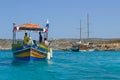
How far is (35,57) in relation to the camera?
1352 inches

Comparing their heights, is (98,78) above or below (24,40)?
below

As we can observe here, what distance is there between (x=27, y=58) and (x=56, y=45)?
5012 inches

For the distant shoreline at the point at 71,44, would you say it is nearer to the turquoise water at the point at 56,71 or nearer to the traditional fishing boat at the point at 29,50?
the traditional fishing boat at the point at 29,50

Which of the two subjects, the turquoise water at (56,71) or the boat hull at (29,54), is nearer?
the turquoise water at (56,71)

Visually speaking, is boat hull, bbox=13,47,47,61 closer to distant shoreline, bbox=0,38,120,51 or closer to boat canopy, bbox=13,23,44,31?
Result: boat canopy, bbox=13,23,44,31

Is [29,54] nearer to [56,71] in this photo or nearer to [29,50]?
[29,50]

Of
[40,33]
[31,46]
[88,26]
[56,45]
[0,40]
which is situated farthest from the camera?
[0,40]

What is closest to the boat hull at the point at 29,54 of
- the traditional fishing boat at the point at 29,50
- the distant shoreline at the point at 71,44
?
the traditional fishing boat at the point at 29,50

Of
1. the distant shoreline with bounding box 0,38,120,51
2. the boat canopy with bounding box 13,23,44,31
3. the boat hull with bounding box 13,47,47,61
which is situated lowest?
the distant shoreline with bounding box 0,38,120,51

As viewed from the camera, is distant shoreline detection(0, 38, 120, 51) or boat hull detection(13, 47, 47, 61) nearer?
boat hull detection(13, 47, 47, 61)

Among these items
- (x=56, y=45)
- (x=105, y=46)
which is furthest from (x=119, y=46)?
(x=56, y=45)

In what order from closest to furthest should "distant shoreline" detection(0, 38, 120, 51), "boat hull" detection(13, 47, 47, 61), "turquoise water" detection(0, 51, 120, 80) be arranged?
"turquoise water" detection(0, 51, 120, 80)
"boat hull" detection(13, 47, 47, 61)
"distant shoreline" detection(0, 38, 120, 51)

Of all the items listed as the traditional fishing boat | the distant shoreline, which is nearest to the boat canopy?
the traditional fishing boat

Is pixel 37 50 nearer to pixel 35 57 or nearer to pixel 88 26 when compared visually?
pixel 35 57
